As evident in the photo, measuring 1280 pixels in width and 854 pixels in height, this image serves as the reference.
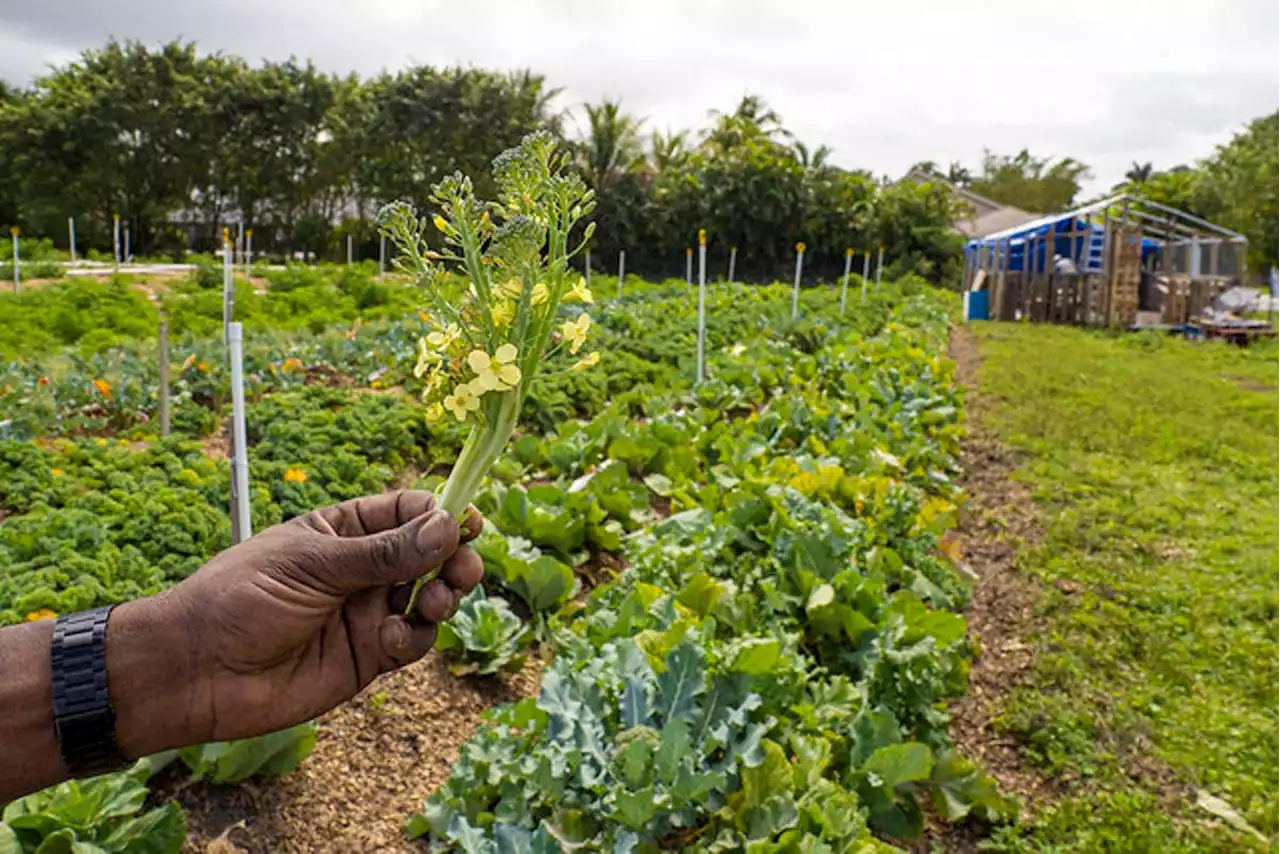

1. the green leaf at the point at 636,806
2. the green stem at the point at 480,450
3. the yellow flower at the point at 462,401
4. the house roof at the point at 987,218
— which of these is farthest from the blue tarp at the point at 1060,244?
the yellow flower at the point at 462,401

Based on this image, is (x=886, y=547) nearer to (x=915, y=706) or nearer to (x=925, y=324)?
(x=915, y=706)

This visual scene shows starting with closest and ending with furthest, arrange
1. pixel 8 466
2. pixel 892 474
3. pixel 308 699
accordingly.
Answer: pixel 308 699
pixel 8 466
pixel 892 474

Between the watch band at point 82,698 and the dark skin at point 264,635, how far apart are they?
2 centimetres

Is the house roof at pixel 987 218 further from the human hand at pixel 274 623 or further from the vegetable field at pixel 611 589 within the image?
the human hand at pixel 274 623

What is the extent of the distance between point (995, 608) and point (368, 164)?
115 feet

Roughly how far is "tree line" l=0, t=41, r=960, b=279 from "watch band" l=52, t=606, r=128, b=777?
31779 millimetres

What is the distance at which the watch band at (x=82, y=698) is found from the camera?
4.97 ft

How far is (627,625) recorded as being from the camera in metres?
3.46

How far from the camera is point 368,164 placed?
36438 millimetres

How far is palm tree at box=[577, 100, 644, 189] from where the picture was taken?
118 ft

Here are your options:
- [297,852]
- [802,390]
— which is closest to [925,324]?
[802,390]

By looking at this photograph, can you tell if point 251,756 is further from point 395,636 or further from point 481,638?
point 395,636

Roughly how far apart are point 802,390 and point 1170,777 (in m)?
5.84

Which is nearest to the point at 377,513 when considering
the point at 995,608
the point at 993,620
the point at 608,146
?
the point at 993,620
